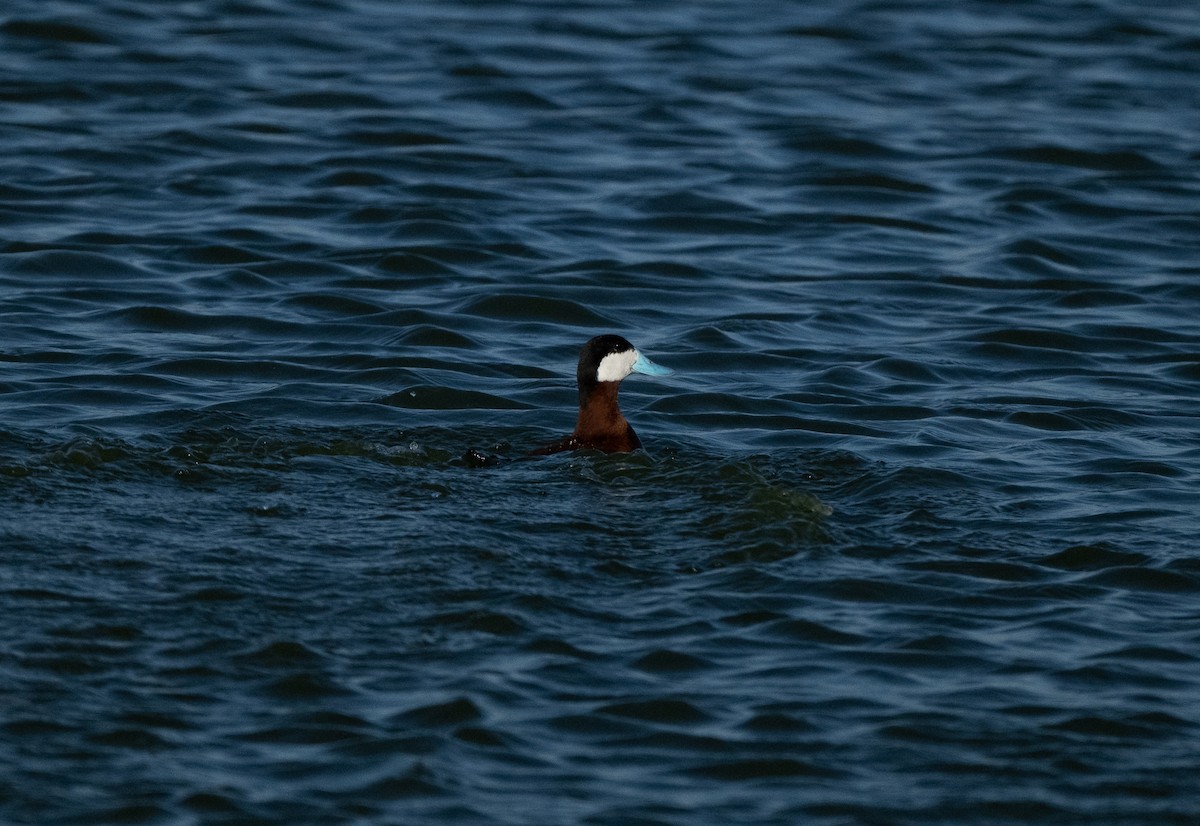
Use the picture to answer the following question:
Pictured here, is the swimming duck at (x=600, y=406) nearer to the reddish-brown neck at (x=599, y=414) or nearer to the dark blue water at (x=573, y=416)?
the reddish-brown neck at (x=599, y=414)

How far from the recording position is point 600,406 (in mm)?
9789

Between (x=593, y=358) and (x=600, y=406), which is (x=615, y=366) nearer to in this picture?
(x=593, y=358)

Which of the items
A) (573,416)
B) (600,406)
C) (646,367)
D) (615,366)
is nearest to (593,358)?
(615,366)

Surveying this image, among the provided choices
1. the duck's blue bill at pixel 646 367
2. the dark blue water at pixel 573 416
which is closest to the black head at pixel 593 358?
the duck's blue bill at pixel 646 367

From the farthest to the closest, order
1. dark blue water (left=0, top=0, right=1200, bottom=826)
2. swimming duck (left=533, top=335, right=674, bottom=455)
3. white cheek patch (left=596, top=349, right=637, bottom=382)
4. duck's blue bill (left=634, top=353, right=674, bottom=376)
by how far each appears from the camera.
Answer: duck's blue bill (left=634, top=353, right=674, bottom=376), white cheek patch (left=596, top=349, right=637, bottom=382), swimming duck (left=533, top=335, right=674, bottom=455), dark blue water (left=0, top=0, right=1200, bottom=826)

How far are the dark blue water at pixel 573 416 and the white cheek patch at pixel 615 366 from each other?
618 millimetres

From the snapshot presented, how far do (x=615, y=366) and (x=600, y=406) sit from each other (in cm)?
28

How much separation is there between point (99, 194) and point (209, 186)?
2.94ft

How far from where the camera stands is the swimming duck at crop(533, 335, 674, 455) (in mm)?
9758

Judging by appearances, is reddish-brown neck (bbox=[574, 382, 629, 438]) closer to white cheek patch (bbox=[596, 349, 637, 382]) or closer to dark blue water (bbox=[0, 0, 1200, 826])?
white cheek patch (bbox=[596, 349, 637, 382])

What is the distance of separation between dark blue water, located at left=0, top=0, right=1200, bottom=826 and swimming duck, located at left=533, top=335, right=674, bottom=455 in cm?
33

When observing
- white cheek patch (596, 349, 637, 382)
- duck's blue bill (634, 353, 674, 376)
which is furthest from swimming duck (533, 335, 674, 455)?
duck's blue bill (634, 353, 674, 376)

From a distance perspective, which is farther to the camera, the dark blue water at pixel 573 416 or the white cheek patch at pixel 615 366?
the white cheek patch at pixel 615 366

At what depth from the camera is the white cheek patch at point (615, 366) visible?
32.3 ft
